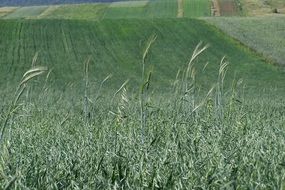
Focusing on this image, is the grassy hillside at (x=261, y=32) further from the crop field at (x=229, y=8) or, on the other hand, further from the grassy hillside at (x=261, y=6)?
the crop field at (x=229, y=8)

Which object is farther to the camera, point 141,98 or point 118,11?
point 118,11

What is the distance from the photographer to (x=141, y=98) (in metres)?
4.58

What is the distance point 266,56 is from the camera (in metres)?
41.8

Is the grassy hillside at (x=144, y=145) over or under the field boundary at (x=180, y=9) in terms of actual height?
over

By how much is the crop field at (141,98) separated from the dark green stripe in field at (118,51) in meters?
0.09

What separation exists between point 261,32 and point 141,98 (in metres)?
45.9

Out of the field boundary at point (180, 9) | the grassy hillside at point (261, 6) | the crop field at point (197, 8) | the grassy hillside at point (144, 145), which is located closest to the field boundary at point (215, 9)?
the crop field at point (197, 8)

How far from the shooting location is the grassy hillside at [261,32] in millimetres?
43419

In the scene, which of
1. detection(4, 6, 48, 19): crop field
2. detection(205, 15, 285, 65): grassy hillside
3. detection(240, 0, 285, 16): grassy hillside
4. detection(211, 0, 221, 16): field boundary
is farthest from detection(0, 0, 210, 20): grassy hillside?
detection(205, 15, 285, 65): grassy hillside

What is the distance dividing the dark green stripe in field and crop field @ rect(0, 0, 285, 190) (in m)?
0.09

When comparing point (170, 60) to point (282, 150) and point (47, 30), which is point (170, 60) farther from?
point (282, 150)

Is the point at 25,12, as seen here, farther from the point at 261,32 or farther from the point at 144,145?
the point at 144,145

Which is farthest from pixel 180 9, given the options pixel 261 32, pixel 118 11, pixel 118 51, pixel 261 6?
pixel 118 51

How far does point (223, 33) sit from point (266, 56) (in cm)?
748
